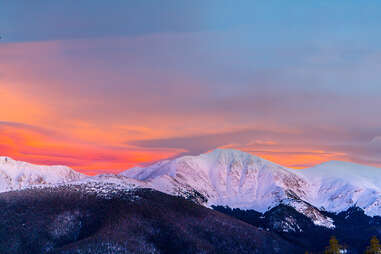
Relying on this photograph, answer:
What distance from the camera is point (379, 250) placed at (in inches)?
7623
